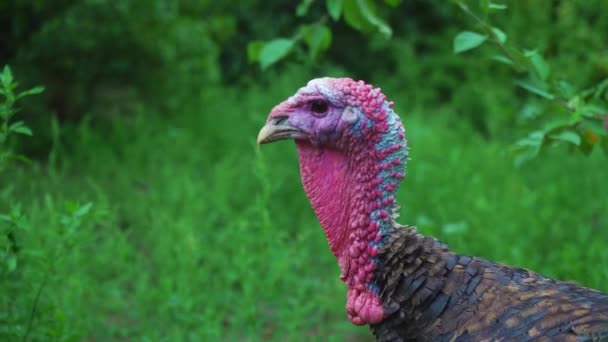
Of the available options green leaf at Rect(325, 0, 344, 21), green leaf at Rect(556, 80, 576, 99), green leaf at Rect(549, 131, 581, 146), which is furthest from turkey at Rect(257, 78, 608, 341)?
green leaf at Rect(556, 80, 576, 99)

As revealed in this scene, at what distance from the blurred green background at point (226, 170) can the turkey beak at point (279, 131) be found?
0.90m

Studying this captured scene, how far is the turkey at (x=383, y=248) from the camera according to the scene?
7.91 feet

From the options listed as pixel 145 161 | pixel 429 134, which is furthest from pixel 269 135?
pixel 429 134

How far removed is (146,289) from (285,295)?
822 millimetres

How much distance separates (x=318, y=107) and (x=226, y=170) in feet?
10.6

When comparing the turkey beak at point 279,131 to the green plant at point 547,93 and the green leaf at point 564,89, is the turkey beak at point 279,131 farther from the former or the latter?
the green leaf at point 564,89

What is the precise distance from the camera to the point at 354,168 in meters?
2.52

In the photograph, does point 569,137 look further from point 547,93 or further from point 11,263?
point 11,263

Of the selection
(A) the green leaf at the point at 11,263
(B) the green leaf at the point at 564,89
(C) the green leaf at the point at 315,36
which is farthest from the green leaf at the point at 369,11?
(A) the green leaf at the point at 11,263

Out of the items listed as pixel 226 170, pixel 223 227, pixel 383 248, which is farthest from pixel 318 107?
pixel 226 170

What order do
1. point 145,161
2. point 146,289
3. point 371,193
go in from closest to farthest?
point 371,193, point 146,289, point 145,161

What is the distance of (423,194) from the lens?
5.50 meters

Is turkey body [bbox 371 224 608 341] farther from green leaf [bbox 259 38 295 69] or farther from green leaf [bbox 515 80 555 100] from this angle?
green leaf [bbox 259 38 295 69]

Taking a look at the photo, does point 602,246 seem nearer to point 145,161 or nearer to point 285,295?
point 285,295
